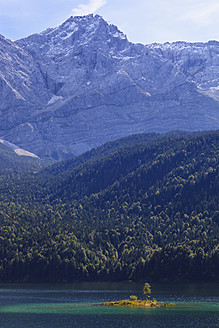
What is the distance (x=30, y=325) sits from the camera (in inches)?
6816

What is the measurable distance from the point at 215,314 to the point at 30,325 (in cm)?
5768

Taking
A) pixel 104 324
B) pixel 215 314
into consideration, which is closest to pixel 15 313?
pixel 104 324

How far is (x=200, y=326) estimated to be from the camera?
547ft

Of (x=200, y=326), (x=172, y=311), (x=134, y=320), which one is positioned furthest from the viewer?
(x=172, y=311)

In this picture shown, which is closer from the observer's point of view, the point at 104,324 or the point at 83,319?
the point at 104,324

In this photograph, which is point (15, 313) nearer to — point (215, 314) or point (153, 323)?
point (153, 323)

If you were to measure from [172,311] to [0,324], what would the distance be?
56640 mm

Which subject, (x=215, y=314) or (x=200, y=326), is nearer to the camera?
(x=200, y=326)

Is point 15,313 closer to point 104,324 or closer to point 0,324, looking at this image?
point 0,324

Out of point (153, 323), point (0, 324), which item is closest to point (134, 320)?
point (153, 323)

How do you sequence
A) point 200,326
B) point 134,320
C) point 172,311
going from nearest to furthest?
1. point 200,326
2. point 134,320
3. point 172,311

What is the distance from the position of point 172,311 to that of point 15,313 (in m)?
50.9

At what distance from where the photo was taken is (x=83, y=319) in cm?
18475

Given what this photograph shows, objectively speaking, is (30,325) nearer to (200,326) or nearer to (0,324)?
(0,324)
